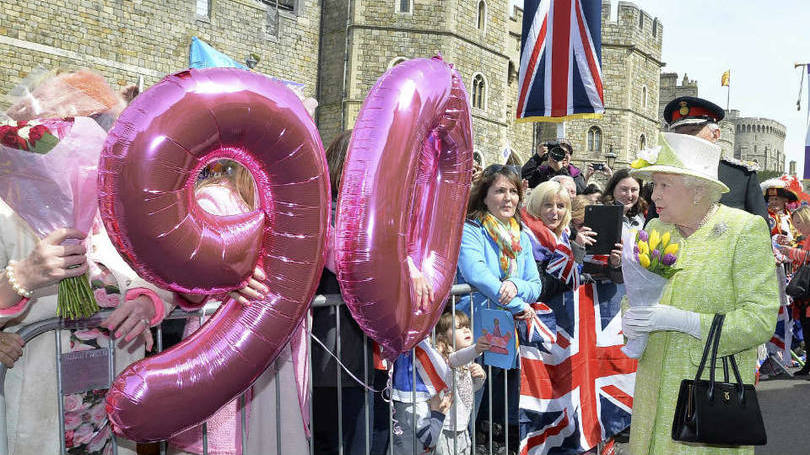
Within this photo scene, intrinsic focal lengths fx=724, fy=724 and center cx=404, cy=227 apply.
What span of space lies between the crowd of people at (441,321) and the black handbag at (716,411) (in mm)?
78

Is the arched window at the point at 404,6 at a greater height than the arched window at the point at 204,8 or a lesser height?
greater

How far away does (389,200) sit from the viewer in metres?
1.89

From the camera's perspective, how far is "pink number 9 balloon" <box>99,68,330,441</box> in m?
1.55

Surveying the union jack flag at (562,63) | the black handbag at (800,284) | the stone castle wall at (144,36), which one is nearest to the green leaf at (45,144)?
the union jack flag at (562,63)

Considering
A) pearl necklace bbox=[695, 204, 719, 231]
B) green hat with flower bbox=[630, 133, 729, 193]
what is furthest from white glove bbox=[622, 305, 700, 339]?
green hat with flower bbox=[630, 133, 729, 193]

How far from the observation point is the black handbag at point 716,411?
2219mm

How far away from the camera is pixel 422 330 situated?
217cm

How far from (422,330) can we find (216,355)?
0.64 metres

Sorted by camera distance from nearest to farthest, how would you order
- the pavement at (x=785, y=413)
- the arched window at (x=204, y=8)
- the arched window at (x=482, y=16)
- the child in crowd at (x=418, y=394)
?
the child in crowd at (x=418, y=394) < the pavement at (x=785, y=413) < the arched window at (x=204, y=8) < the arched window at (x=482, y=16)

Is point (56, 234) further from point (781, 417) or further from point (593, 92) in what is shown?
point (781, 417)

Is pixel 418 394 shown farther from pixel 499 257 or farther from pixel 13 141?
pixel 13 141

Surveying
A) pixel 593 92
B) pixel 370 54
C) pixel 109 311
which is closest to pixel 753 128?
pixel 370 54

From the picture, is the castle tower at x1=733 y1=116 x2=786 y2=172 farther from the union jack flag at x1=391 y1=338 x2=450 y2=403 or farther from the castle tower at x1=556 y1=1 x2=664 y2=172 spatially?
the union jack flag at x1=391 y1=338 x2=450 y2=403

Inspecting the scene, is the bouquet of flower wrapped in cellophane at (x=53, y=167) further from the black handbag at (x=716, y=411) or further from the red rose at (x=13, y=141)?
the black handbag at (x=716, y=411)
